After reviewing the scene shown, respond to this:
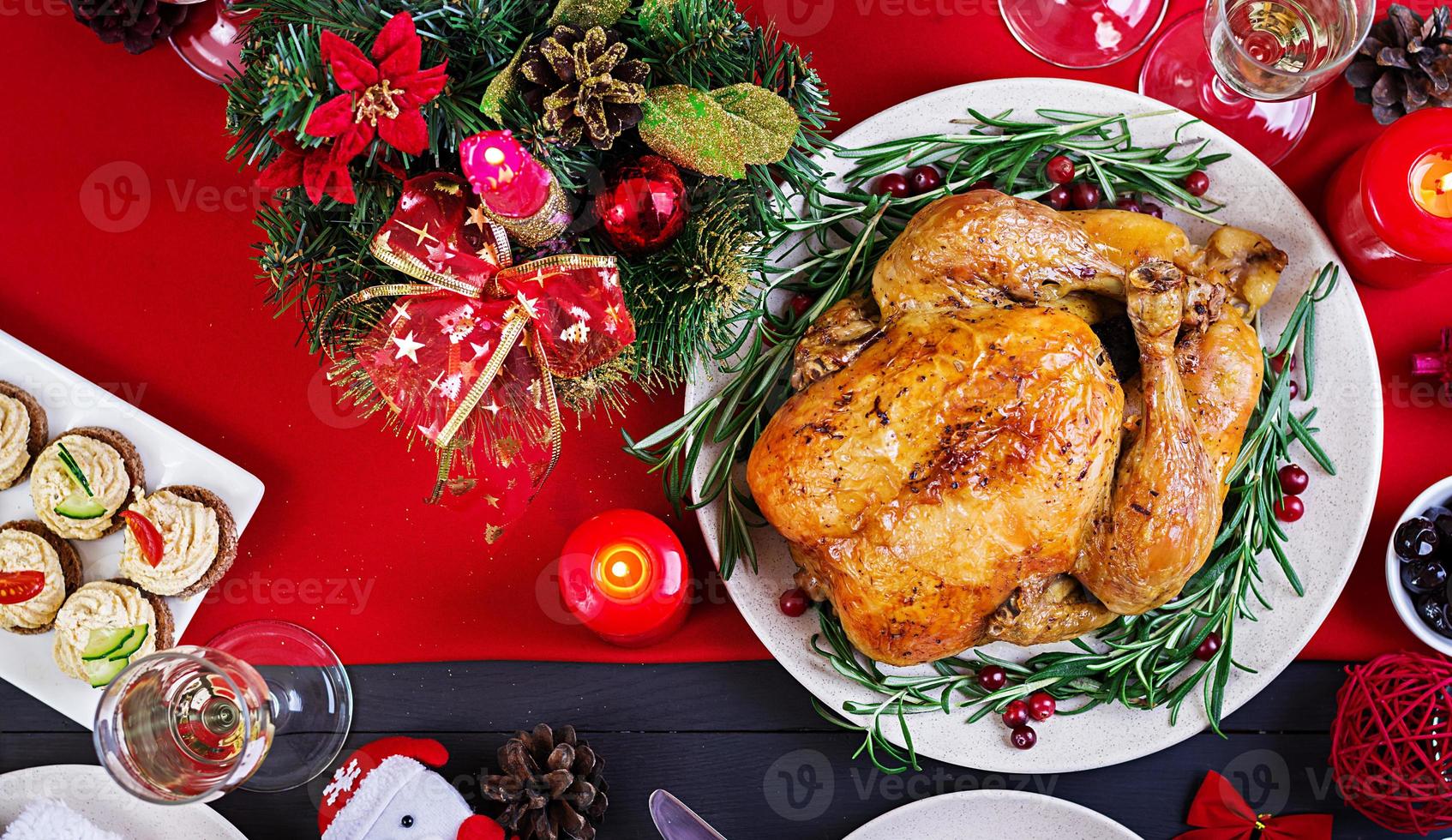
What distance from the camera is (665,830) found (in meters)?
1.30

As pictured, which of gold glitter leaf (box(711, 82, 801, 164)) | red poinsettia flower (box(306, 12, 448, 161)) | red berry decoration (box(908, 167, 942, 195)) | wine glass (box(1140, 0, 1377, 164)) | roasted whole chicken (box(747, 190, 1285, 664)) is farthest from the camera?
red berry decoration (box(908, 167, 942, 195))

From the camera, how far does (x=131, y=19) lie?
1.36m

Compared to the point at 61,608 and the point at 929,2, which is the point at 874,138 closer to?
the point at 929,2

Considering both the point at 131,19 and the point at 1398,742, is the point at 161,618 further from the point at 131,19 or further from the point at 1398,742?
the point at 1398,742

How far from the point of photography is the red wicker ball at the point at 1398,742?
1224mm

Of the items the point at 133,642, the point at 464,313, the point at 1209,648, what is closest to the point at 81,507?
the point at 133,642

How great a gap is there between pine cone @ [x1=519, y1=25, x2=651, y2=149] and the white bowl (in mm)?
1095

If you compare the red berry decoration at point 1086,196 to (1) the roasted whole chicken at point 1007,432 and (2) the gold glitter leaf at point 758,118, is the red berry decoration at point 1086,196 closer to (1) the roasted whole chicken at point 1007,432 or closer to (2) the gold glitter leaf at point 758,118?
(1) the roasted whole chicken at point 1007,432

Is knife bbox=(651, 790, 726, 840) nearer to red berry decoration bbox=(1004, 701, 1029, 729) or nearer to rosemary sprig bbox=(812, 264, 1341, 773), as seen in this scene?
rosemary sprig bbox=(812, 264, 1341, 773)

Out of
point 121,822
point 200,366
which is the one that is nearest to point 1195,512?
point 200,366

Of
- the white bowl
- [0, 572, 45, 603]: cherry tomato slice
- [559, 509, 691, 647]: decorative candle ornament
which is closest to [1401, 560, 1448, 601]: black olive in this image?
the white bowl

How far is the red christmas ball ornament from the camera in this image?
96cm

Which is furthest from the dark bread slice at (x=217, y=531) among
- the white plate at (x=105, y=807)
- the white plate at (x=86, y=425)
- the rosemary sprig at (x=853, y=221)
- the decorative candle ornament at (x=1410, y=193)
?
the decorative candle ornament at (x=1410, y=193)

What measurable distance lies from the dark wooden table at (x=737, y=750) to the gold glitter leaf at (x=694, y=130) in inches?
28.6
